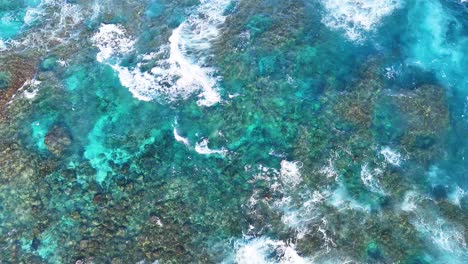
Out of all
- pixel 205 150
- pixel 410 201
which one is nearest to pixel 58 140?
pixel 205 150

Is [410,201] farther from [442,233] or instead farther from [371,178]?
[371,178]

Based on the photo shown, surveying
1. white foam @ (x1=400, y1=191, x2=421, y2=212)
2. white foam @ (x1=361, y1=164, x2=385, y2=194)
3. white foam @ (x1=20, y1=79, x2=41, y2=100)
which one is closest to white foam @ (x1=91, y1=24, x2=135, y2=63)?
white foam @ (x1=20, y1=79, x2=41, y2=100)

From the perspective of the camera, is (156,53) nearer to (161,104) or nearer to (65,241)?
(161,104)

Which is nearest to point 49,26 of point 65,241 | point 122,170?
point 122,170

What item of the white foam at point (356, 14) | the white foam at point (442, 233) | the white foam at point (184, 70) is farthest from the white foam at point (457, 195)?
the white foam at point (184, 70)

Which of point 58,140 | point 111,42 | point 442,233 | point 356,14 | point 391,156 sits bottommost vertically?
point 442,233

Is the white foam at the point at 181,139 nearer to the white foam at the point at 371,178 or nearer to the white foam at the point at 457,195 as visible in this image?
the white foam at the point at 371,178
